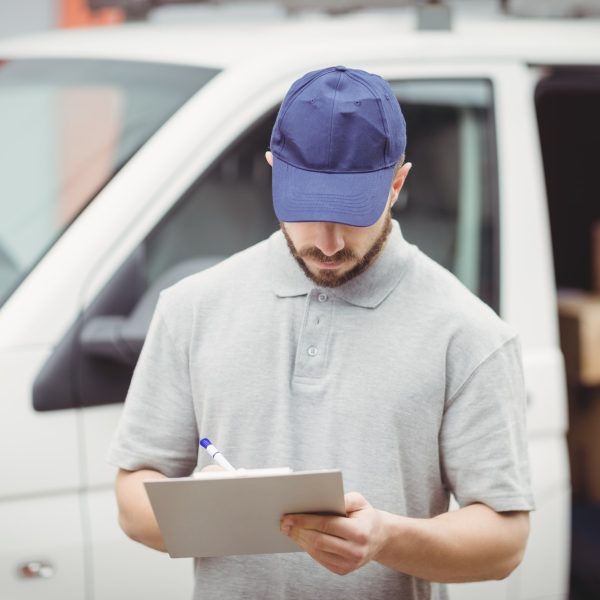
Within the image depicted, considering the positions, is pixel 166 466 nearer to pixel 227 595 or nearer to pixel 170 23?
pixel 227 595

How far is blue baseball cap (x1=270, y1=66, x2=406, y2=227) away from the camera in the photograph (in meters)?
1.68

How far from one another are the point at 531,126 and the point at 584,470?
1465mm

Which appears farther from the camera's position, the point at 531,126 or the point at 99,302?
the point at 531,126

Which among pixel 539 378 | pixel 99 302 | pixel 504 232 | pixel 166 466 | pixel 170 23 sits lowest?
pixel 166 466

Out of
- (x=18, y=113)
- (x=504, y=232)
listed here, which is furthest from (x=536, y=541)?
(x=18, y=113)

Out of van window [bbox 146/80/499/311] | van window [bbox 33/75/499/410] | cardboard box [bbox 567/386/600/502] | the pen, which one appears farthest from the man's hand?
cardboard box [bbox 567/386/600/502]

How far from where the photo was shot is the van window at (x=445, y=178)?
281 cm

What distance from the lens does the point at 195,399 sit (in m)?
1.81

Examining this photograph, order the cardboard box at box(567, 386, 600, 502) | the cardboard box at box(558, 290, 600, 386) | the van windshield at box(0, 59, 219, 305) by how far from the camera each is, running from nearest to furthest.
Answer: the van windshield at box(0, 59, 219, 305), the cardboard box at box(558, 290, 600, 386), the cardboard box at box(567, 386, 600, 502)

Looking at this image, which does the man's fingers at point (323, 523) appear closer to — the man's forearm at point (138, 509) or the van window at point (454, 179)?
the man's forearm at point (138, 509)

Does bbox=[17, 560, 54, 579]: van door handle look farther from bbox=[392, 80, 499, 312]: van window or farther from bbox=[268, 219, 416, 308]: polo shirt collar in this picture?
bbox=[392, 80, 499, 312]: van window

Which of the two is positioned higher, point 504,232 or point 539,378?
point 504,232

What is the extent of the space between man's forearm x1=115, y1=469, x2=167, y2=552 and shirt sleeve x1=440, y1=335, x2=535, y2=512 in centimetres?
47

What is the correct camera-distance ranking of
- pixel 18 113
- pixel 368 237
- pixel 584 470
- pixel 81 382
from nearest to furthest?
pixel 368 237 → pixel 81 382 → pixel 18 113 → pixel 584 470
